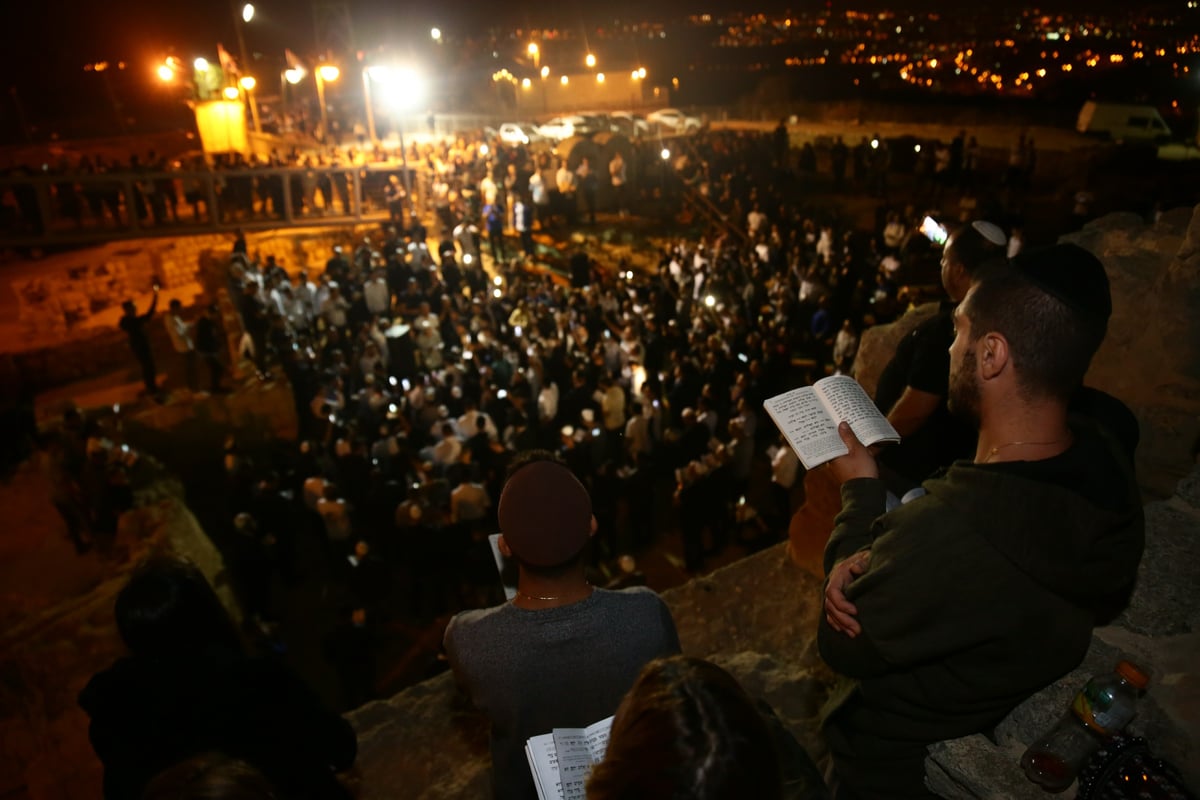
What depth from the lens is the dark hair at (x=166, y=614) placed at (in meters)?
2.10

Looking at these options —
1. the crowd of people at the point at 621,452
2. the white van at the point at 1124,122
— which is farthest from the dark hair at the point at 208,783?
the white van at the point at 1124,122

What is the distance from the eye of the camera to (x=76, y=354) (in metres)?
13.7

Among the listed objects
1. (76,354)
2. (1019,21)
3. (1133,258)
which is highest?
(1019,21)

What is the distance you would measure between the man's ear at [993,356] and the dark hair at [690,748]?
1.10 metres

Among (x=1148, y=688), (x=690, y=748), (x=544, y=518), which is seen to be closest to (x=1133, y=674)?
(x=1148, y=688)

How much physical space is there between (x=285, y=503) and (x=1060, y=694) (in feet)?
23.9

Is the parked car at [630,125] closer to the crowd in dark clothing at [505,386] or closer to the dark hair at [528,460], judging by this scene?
the crowd in dark clothing at [505,386]

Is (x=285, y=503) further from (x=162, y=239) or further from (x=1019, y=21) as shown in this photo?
(x=1019, y=21)

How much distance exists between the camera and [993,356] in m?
1.75

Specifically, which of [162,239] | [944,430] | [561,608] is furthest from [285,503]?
[162,239]

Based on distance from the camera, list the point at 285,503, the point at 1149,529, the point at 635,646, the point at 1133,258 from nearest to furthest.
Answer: the point at 635,646
the point at 1149,529
the point at 1133,258
the point at 285,503

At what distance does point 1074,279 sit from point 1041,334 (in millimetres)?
160

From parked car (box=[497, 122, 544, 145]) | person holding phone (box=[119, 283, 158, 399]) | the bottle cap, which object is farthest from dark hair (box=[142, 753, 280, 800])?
parked car (box=[497, 122, 544, 145])

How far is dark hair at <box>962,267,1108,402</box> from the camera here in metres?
1.65
